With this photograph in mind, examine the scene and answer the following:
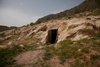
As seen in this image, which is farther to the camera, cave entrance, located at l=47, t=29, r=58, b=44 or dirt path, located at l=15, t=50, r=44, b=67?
cave entrance, located at l=47, t=29, r=58, b=44

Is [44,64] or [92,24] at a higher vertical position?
[92,24]

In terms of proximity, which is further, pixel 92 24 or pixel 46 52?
pixel 92 24

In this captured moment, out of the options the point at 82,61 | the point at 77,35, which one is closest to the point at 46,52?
the point at 82,61

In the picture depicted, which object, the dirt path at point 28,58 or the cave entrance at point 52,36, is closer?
the dirt path at point 28,58

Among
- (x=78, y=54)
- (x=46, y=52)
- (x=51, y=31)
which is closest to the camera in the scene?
(x=78, y=54)

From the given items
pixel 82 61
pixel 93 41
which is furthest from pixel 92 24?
pixel 82 61

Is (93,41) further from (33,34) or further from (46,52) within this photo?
(33,34)

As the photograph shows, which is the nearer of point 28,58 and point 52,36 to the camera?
point 28,58

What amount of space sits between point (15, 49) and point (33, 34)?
11739 mm

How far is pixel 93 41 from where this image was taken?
13078 mm

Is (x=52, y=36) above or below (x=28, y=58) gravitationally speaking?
above

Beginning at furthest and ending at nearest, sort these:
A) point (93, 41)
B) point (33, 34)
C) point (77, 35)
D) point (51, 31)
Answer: point (33, 34)
point (51, 31)
point (77, 35)
point (93, 41)

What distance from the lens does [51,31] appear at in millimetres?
20797

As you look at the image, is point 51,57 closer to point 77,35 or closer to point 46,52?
point 46,52
